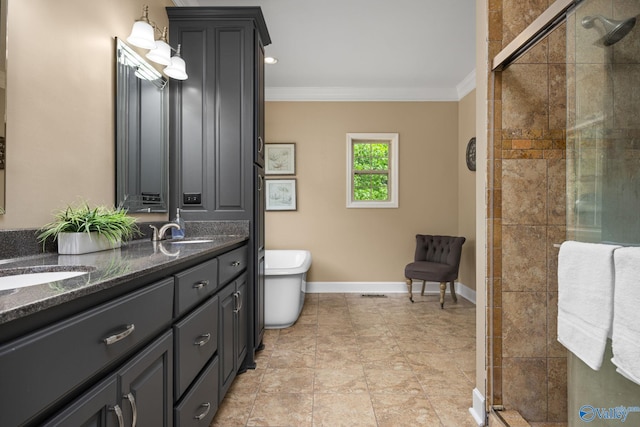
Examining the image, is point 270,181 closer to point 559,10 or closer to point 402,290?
point 402,290

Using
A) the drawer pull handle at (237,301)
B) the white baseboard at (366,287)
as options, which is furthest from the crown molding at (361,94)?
the drawer pull handle at (237,301)

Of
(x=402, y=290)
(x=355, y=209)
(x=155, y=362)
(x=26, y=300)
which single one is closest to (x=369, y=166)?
(x=355, y=209)

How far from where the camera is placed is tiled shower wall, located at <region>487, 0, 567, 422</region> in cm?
180

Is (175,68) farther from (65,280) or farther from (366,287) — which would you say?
(366,287)

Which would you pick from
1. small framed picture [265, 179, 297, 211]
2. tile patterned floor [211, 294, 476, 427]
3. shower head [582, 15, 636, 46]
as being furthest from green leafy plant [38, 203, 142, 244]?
small framed picture [265, 179, 297, 211]

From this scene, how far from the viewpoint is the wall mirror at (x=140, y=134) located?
1979 millimetres

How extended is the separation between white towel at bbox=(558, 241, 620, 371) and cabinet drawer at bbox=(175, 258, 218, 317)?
141cm

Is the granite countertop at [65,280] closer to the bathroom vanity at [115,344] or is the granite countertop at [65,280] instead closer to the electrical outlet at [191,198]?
the bathroom vanity at [115,344]

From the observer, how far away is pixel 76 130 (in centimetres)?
162

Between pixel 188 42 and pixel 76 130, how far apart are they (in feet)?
4.15

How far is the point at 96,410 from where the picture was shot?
0.81 m

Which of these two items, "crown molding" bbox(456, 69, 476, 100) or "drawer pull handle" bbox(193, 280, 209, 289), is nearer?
"drawer pull handle" bbox(193, 280, 209, 289)

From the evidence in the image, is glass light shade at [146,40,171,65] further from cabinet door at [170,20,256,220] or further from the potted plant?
the potted plant

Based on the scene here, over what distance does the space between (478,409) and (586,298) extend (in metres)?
1.00
